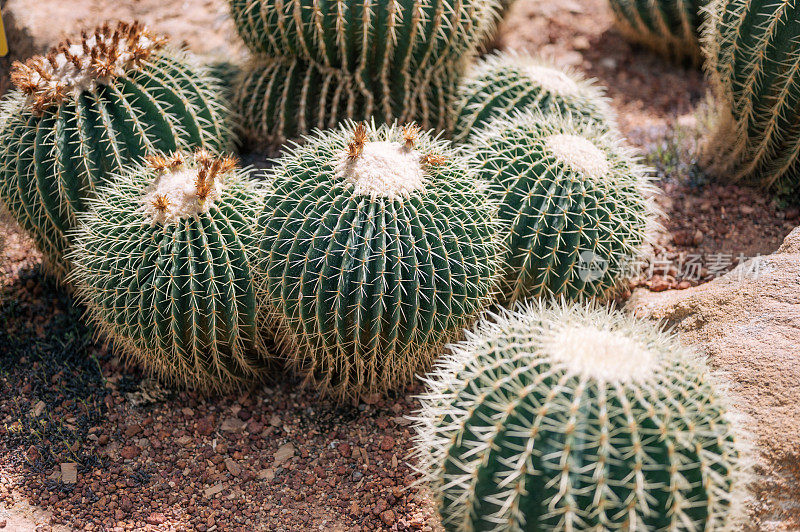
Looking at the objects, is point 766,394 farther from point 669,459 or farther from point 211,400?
point 211,400

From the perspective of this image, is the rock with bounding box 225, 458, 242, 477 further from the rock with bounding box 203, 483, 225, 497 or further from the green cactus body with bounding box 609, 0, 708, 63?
the green cactus body with bounding box 609, 0, 708, 63

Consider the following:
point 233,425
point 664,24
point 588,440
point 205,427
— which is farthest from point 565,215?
point 664,24

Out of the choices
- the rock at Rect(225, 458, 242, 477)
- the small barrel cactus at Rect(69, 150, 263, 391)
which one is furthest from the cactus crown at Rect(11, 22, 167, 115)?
the rock at Rect(225, 458, 242, 477)

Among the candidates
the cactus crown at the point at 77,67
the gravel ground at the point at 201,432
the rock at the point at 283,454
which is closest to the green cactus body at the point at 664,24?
the gravel ground at the point at 201,432

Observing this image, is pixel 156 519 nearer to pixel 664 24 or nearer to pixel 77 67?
pixel 77 67

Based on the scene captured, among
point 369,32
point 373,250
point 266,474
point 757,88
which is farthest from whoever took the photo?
point 757,88

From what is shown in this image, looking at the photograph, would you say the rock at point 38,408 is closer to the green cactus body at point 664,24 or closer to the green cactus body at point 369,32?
the green cactus body at point 369,32
